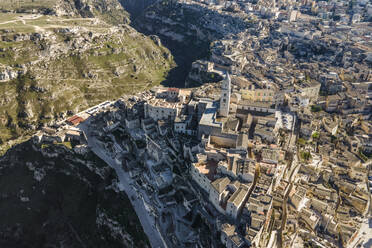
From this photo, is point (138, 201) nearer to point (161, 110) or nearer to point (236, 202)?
point (161, 110)

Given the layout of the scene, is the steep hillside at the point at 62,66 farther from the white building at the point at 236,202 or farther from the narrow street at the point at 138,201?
the white building at the point at 236,202

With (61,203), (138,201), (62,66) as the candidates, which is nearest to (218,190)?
(138,201)

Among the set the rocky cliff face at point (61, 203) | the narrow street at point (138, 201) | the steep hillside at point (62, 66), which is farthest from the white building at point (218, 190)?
the steep hillside at point (62, 66)

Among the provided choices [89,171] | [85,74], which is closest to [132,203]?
[89,171]

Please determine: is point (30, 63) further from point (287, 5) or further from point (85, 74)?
point (287, 5)

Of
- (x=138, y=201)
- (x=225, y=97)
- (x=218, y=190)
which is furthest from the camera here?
(x=138, y=201)

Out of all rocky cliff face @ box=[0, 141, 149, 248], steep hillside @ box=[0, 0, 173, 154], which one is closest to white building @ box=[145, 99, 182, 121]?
rocky cliff face @ box=[0, 141, 149, 248]

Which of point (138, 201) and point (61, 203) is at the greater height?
point (138, 201)
